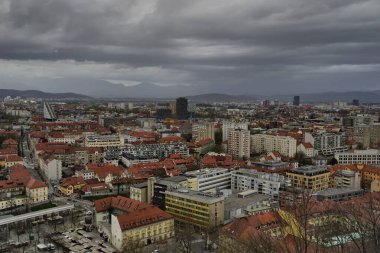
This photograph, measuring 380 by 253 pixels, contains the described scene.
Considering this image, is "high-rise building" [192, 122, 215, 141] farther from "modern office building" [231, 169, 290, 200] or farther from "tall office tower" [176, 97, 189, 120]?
"tall office tower" [176, 97, 189, 120]

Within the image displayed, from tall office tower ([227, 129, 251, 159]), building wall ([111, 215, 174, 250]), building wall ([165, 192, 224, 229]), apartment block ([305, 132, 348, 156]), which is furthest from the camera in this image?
apartment block ([305, 132, 348, 156])

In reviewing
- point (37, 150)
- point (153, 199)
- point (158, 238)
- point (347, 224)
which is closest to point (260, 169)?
point (153, 199)

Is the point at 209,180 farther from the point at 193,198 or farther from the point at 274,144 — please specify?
the point at 274,144

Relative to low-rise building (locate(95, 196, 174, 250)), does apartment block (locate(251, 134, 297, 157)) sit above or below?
above

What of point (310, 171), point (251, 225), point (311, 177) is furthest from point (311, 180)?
point (251, 225)

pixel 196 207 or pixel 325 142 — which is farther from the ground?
pixel 325 142

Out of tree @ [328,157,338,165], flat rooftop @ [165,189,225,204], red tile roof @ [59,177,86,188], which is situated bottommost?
red tile roof @ [59,177,86,188]

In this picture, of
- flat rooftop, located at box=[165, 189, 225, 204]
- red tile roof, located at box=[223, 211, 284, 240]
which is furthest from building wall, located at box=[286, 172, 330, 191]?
red tile roof, located at box=[223, 211, 284, 240]

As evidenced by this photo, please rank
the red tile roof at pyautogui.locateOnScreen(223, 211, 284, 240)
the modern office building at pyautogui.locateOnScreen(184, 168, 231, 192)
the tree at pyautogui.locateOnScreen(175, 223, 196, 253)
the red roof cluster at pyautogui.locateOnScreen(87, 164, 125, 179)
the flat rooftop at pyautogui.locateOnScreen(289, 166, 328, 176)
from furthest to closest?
the red roof cluster at pyautogui.locateOnScreen(87, 164, 125, 179), the flat rooftop at pyautogui.locateOnScreen(289, 166, 328, 176), the modern office building at pyautogui.locateOnScreen(184, 168, 231, 192), the tree at pyautogui.locateOnScreen(175, 223, 196, 253), the red tile roof at pyautogui.locateOnScreen(223, 211, 284, 240)

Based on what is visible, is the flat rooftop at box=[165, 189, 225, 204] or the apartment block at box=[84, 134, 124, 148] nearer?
the flat rooftop at box=[165, 189, 225, 204]

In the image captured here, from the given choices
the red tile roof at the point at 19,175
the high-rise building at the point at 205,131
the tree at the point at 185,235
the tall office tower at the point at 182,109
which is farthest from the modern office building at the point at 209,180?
the tall office tower at the point at 182,109
